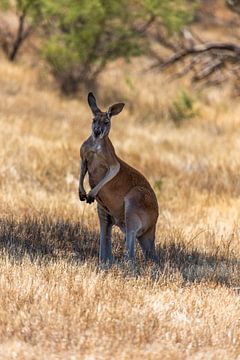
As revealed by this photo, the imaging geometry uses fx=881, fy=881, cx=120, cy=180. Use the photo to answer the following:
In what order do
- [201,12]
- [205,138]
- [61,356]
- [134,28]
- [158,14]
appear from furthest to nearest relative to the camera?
[201,12], [134,28], [158,14], [205,138], [61,356]

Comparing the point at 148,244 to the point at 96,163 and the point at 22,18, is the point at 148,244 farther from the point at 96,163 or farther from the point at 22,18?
the point at 22,18

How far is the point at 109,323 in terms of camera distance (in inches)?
217

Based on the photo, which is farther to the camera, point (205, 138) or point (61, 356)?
point (205, 138)

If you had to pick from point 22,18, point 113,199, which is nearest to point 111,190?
point 113,199

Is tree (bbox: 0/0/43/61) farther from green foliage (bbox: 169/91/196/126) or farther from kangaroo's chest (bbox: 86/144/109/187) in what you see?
kangaroo's chest (bbox: 86/144/109/187)

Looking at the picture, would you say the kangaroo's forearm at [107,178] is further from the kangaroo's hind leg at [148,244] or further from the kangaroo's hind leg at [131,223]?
the kangaroo's hind leg at [148,244]

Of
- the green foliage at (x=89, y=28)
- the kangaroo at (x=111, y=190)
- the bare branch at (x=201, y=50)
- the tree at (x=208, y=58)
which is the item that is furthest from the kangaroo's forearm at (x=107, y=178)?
the bare branch at (x=201, y=50)

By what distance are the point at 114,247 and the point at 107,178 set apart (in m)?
1.29

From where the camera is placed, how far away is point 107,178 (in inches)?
273

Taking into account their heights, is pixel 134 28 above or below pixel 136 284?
above

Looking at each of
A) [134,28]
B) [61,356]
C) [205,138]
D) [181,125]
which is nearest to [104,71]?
[134,28]

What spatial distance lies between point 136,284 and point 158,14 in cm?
1350

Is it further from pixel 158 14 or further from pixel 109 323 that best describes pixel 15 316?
pixel 158 14

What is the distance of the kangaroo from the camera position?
6.94 metres
